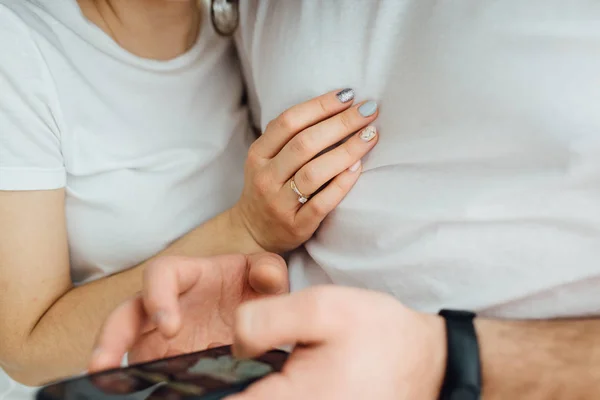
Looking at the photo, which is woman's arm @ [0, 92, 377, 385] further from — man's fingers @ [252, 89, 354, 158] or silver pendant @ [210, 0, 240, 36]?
silver pendant @ [210, 0, 240, 36]

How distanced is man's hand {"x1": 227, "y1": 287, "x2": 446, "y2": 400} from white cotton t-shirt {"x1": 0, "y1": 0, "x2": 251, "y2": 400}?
0.46 m

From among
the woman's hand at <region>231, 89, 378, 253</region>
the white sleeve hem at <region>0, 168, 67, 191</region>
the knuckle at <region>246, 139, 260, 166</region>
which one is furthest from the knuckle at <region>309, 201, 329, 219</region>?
the white sleeve hem at <region>0, 168, 67, 191</region>

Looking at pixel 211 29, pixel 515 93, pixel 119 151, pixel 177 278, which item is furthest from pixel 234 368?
pixel 211 29

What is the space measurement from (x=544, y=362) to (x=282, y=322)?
27cm

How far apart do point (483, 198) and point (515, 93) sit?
0.35 ft

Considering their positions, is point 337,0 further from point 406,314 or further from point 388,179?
point 406,314

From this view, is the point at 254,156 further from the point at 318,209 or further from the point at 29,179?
the point at 29,179

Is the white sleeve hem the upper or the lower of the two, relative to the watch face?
upper

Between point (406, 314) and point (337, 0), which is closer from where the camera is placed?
point (406, 314)

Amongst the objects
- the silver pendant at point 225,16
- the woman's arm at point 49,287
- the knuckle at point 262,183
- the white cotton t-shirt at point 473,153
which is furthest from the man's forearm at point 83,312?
the silver pendant at point 225,16

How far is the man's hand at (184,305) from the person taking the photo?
43 cm

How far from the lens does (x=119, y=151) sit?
0.76 m

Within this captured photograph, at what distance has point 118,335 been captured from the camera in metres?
0.44

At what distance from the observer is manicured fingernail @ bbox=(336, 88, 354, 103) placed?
623 mm
